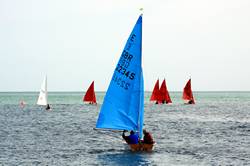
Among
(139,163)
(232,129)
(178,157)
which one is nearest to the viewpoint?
(139,163)

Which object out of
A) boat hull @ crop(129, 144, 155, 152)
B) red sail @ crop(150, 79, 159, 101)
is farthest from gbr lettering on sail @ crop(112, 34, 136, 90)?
red sail @ crop(150, 79, 159, 101)

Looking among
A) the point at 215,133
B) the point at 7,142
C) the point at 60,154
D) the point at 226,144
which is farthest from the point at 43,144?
the point at 215,133

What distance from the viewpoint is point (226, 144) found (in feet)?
139

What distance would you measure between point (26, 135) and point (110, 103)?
58.6 feet

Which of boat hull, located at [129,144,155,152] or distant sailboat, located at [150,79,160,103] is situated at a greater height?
distant sailboat, located at [150,79,160,103]

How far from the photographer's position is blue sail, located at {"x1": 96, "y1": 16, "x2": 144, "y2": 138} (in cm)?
3244

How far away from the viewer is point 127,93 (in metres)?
33.7

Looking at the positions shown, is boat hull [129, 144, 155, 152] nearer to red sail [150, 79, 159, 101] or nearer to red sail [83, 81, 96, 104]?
red sail [83, 81, 96, 104]

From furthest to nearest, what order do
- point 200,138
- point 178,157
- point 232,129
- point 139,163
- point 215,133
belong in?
point 232,129, point 215,133, point 200,138, point 178,157, point 139,163

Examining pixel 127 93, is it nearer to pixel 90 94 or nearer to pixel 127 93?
pixel 127 93

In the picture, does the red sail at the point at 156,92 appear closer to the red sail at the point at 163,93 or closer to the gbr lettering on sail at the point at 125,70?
the red sail at the point at 163,93

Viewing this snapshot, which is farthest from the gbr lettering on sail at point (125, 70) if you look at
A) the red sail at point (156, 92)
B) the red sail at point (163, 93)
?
the red sail at point (156, 92)

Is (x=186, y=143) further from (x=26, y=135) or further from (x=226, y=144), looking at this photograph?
(x=26, y=135)

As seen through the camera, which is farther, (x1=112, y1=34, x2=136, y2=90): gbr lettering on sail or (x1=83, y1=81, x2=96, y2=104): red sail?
(x1=83, y1=81, x2=96, y2=104): red sail
